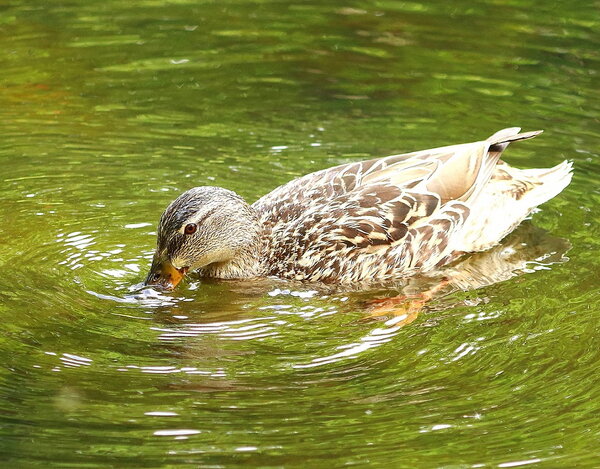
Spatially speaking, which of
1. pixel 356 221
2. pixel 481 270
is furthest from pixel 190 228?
pixel 481 270

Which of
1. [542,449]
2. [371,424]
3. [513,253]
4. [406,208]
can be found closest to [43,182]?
[406,208]

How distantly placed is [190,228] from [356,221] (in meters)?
1.42

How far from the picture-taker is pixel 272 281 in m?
9.98

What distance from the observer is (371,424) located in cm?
723

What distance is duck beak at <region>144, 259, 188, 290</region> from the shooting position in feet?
31.2

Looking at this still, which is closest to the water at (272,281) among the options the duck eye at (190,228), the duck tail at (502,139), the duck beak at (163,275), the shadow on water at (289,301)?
the shadow on water at (289,301)

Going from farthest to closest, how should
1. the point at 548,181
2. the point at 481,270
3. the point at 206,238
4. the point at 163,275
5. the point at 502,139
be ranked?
the point at 548,181, the point at 502,139, the point at 481,270, the point at 206,238, the point at 163,275

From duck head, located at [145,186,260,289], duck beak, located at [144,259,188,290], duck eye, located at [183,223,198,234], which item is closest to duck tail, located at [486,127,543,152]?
duck head, located at [145,186,260,289]

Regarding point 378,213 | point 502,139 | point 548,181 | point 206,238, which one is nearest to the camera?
point 206,238

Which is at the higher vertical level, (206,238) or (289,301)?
(206,238)

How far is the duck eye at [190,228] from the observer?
960 cm

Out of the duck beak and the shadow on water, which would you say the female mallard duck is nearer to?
the duck beak

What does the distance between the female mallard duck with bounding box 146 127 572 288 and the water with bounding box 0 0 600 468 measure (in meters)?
0.27

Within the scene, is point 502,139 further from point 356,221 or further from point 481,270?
point 356,221
